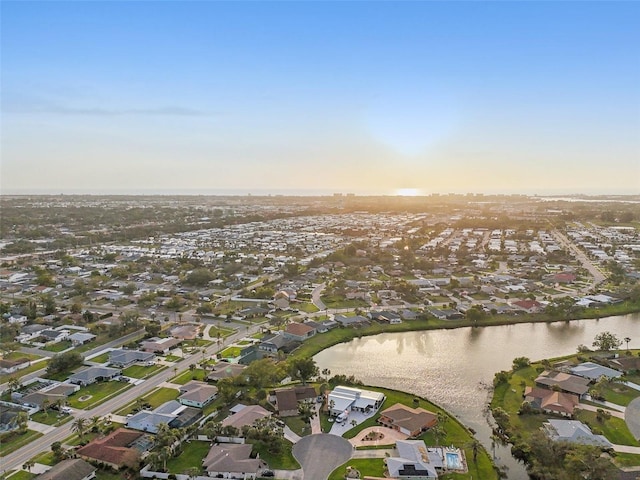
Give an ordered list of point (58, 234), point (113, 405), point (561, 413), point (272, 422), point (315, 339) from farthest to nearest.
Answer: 1. point (58, 234)
2. point (315, 339)
3. point (113, 405)
4. point (561, 413)
5. point (272, 422)

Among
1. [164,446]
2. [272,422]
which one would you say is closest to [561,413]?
[272,422]

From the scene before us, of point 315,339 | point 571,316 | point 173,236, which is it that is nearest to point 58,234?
point 173,236

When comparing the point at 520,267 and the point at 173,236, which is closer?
the point at 520,267

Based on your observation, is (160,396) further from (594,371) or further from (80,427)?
(594,371)

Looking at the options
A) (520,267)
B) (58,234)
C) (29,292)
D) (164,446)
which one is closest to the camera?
(164,446)

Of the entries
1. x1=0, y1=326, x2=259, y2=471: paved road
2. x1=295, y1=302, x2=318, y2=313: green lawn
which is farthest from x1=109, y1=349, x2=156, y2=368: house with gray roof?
x1=295, y1=302, x2=318, y2=313: green lawn

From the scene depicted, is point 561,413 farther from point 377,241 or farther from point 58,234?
point 58,234

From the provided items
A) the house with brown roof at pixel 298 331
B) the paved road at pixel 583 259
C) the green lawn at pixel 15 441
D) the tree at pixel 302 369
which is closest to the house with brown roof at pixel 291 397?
the tree at pixel 302 369

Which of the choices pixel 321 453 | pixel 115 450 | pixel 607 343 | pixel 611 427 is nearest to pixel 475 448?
pixel 321 453
